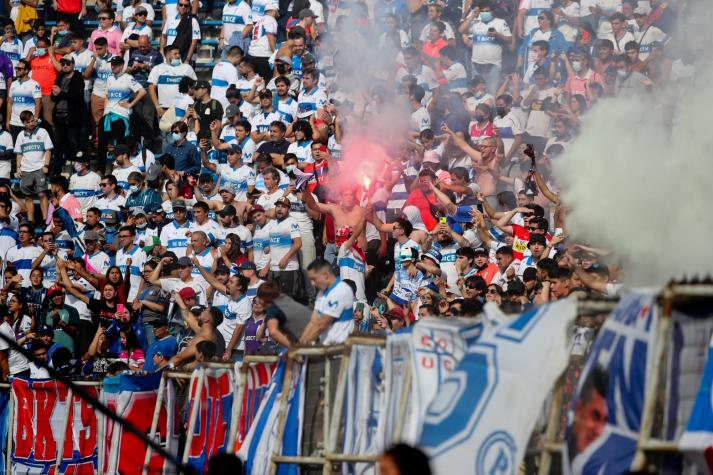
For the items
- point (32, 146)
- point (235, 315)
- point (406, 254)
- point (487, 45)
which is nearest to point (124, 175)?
point (32, 146)

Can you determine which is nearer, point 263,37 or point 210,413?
point 210,413

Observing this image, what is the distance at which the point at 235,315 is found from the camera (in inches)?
568

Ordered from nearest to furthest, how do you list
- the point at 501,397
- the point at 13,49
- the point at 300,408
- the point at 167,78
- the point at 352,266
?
1. the point at 501,397
2. the point at 300,408
3. the point at 352,266
4. the point at 167,78
5. the point at 13,49

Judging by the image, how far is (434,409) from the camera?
6.18m

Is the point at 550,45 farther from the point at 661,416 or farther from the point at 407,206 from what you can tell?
the point at 661,416

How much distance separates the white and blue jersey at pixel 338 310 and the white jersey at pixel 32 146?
1181cm

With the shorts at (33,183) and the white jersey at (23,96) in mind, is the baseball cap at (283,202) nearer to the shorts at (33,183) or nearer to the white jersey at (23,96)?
the shorts at (33,183)

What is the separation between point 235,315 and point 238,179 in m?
3.96

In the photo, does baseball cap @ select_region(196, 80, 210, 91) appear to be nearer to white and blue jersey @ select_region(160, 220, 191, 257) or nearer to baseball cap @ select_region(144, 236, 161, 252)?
baseball cap @ select_region(144, 236, 161, 252)

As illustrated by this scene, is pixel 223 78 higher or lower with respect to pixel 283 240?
higher

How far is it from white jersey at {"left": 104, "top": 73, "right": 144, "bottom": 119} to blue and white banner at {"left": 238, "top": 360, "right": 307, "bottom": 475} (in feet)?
42.3

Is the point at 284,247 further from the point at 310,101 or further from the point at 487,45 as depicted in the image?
the point at 487,45

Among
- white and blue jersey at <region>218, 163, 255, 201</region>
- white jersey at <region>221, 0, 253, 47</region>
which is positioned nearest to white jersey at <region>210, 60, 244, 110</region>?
white jersey at <region>221, 0, 253, 47</region>

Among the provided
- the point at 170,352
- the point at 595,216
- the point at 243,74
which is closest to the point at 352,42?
the point at 243,74
